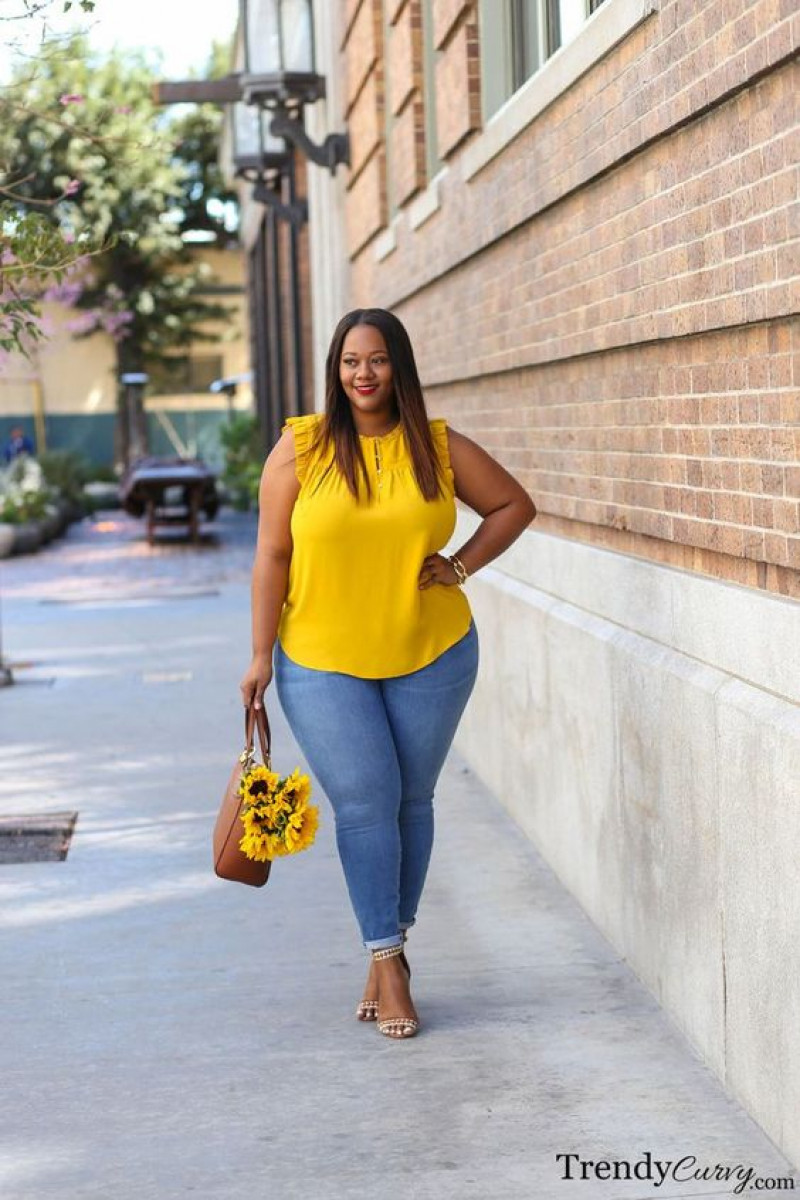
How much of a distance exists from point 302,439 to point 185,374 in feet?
158

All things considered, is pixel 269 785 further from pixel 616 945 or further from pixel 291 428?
pixel 616 945

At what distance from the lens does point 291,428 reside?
17.6 feet

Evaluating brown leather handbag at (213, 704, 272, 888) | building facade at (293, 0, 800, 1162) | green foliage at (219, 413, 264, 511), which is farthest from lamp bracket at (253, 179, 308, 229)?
brown leather handbag at (213, 704, 272, 888)

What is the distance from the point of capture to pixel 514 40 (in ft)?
28.3

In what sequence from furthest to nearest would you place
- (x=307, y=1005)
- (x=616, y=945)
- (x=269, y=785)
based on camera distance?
(x=616, y=945)
(x=307, y=1005)
(x=269, y=785)

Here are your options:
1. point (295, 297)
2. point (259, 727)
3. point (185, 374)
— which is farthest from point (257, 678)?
point (185, 374)

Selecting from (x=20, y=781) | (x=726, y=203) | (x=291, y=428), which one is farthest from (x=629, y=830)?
(x=20, y=781)

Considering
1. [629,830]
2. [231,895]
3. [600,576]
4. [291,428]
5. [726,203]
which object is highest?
[726,203]

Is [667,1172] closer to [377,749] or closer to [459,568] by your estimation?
[377,749]

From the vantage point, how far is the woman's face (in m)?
5.27

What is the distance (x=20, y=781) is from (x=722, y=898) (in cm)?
538

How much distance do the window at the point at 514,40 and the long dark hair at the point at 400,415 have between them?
2.72m

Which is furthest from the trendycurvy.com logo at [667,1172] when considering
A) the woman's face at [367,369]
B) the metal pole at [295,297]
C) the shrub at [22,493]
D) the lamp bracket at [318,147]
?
the shrub at [22,493]

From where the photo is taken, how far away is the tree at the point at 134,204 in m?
44.0
